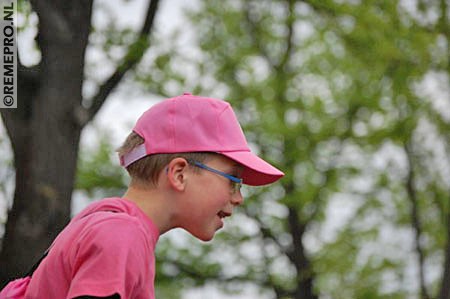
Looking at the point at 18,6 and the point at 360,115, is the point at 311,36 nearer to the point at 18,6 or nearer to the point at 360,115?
the point at 360,115

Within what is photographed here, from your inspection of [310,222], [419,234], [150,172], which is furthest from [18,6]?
[419,234]

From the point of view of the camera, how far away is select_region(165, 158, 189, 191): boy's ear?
235 cm

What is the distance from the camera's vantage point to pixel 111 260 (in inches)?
80.2

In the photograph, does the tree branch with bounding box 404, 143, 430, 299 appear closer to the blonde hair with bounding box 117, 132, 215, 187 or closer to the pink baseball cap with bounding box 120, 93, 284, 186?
the pink baseball cap with bounding box 120, 93, 284, 186

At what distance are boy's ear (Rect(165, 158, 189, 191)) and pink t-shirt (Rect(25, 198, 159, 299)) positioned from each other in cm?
13

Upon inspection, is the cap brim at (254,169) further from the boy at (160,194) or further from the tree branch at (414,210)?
the tree branch at (414,210)

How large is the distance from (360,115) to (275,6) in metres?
2.53

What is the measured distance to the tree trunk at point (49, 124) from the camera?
244 inches

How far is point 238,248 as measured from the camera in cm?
1780

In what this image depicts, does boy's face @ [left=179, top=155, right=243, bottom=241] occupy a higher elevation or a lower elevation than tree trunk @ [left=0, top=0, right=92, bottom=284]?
higher

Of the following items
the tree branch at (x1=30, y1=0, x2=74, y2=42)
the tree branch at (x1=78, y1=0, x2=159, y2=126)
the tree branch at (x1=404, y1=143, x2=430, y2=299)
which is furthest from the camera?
the tree branch at (x1=404, y1=143, x2=430, y2=299)

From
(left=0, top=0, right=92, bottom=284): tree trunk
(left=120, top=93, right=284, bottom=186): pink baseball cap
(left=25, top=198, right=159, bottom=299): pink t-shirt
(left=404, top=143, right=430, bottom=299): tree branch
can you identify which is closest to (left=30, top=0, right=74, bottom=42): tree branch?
(left=0, top=0, right=92, bottom=284): tree trunk

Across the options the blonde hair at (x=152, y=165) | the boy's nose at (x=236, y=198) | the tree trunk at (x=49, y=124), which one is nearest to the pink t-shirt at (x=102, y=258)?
the blonde hair at (x=152, y=165)

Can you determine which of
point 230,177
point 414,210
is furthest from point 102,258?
point 414,210
